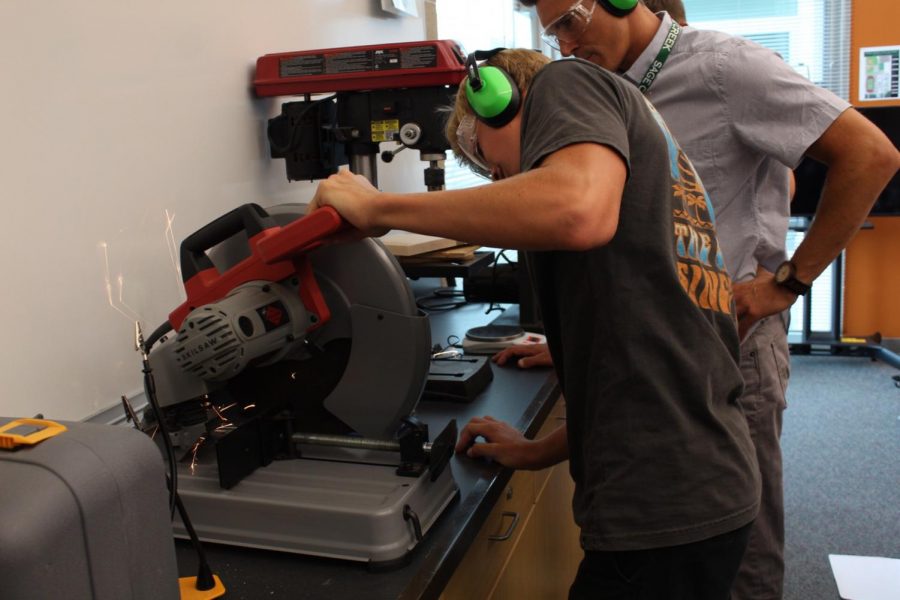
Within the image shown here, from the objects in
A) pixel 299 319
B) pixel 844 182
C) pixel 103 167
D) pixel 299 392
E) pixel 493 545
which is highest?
pixel 103 167

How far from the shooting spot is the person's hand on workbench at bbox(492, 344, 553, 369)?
1795 mm

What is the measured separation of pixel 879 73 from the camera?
5.07m

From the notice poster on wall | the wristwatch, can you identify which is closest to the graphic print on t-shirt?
the wristwatch

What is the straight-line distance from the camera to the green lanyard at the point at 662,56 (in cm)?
157

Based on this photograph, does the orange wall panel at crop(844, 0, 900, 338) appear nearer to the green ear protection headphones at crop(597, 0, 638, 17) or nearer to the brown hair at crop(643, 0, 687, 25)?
the brown hair at crop(643, 0, 687, 25)

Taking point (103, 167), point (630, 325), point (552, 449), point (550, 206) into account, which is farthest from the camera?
point (103, 167)

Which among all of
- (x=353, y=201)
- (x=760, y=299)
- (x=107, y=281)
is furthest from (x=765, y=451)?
(x=107, y=281)

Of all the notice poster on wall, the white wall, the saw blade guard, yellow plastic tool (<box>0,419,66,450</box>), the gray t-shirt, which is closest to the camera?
yellow plastic tool (<box>0,419,66,450</box>)

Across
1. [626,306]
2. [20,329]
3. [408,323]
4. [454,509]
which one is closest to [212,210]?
[20,329]

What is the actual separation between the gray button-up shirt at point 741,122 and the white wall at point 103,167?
0.86 metres

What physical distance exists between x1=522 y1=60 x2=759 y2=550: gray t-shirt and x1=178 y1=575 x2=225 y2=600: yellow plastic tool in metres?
0.45

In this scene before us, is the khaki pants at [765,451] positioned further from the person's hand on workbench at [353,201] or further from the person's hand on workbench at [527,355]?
the person's hand on workbench at [353,201]

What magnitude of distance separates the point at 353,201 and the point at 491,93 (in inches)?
9.2

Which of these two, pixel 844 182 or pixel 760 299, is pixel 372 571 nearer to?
pixel 760 299
